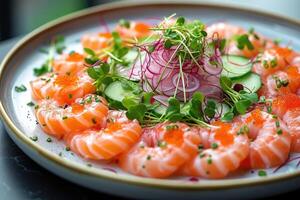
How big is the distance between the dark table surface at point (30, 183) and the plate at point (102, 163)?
0.28 feet

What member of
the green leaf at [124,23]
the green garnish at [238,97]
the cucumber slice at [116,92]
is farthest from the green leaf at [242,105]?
the green leaf at [124,23]

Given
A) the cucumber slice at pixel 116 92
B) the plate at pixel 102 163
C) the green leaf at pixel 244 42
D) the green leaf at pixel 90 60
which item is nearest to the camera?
the plate at pixel 102 163

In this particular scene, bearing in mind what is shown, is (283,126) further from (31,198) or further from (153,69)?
(31,198)

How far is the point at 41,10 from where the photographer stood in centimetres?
530

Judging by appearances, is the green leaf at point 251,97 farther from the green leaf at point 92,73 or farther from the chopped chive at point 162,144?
the green leaf at point 92,73

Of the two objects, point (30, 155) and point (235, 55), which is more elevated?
point (235, 55)

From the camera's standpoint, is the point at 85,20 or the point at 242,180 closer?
the point at 242,180

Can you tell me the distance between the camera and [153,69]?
2.56m

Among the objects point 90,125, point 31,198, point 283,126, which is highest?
point 283,126

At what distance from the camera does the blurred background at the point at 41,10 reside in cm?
476

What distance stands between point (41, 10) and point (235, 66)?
2991mm

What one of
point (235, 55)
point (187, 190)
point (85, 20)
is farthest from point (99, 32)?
point (187, 190)

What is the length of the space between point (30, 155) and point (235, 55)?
1.19 m

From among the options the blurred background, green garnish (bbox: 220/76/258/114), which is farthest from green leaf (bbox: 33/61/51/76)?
the blurred background
